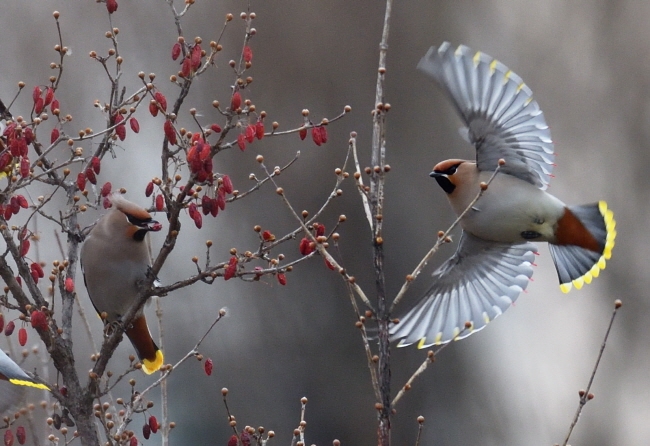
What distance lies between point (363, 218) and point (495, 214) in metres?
3.38

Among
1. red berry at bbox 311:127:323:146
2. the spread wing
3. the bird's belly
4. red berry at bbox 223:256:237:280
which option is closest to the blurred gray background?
the bird's belly

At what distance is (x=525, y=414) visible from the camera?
6797 millimetres

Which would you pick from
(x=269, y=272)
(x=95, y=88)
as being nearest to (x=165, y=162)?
(x=269, y=272)

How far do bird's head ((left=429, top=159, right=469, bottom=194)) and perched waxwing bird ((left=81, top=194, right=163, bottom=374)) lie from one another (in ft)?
3.50

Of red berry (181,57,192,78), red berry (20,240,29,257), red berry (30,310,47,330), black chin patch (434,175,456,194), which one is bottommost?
red berry (30,310,47,330)

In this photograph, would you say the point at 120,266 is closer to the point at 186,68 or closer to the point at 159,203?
the point at 159,203

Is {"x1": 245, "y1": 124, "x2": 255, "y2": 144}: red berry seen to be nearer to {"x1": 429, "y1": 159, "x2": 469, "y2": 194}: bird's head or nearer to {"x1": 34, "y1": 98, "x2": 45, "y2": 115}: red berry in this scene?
{"x1": 34, "y1": 98, "x2": 45, "y2": 115}: red berry

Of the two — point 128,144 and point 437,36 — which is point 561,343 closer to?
point 437,36

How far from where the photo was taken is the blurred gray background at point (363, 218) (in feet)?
21.5

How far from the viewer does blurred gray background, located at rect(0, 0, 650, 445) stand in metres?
6.57

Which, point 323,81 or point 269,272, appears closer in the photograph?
point 269,272

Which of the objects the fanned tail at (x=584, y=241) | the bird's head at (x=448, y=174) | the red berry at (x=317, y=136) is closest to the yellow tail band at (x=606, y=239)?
the fanned tail at (x=584, y=241)

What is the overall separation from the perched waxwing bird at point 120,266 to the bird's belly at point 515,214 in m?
1.18

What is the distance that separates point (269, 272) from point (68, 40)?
5703 mm
